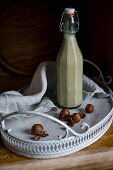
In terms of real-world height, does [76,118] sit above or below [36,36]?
below

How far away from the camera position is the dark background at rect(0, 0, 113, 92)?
0.92 m

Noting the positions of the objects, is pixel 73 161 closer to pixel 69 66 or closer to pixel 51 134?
pixel 51 134

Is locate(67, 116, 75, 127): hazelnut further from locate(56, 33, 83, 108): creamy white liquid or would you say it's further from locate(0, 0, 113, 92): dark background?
locate(0, 0, 113, 92): dark background

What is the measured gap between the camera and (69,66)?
715mm

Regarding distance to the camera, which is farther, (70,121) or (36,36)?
(36,36)

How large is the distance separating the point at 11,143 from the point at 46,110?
4.6 inches

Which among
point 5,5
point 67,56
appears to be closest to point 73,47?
point 67,56

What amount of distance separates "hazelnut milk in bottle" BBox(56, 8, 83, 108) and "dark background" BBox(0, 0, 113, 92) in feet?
0.52

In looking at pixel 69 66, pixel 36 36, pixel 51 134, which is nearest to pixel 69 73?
pixel 69 66

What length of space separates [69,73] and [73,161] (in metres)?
0.19

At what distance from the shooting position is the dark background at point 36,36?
3.02ft

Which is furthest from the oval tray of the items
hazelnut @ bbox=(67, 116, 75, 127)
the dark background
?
the dark background

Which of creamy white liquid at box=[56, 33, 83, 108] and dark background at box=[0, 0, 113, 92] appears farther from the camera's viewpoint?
dark background at box=[0, 0, 113, 92]

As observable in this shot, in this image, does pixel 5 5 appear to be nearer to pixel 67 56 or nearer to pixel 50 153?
pixel 67 56
